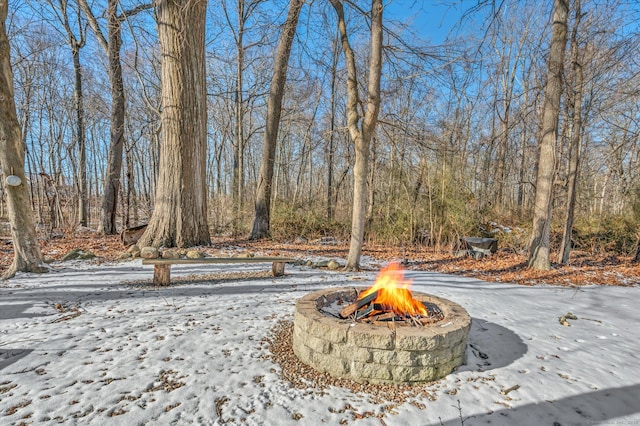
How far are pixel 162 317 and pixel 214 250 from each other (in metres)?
3.79

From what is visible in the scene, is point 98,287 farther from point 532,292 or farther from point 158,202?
point 532,292

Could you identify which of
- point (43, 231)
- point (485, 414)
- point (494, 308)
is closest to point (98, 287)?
point (485, 414)

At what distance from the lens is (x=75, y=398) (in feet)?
6.81

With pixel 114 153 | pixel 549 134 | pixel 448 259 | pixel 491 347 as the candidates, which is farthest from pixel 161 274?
pixel 549 134

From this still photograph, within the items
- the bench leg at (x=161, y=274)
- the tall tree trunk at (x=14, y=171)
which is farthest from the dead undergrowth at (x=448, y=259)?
the bench leg at (x=161, y=274)

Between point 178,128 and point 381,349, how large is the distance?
22.5ft

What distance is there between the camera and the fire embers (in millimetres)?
2869

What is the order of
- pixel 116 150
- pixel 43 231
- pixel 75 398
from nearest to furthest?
pixel 75 398
pixel 43 231
pixel 116 150

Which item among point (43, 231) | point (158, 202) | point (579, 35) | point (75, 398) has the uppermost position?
point (579, 35)

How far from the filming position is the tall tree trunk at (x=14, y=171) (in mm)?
4641

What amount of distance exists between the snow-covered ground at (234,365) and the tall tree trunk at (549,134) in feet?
7.17

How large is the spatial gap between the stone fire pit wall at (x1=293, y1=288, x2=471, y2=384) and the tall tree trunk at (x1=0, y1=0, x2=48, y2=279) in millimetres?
5225

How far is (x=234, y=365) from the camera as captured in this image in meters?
2.64

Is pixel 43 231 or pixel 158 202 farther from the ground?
pixel 158 202
